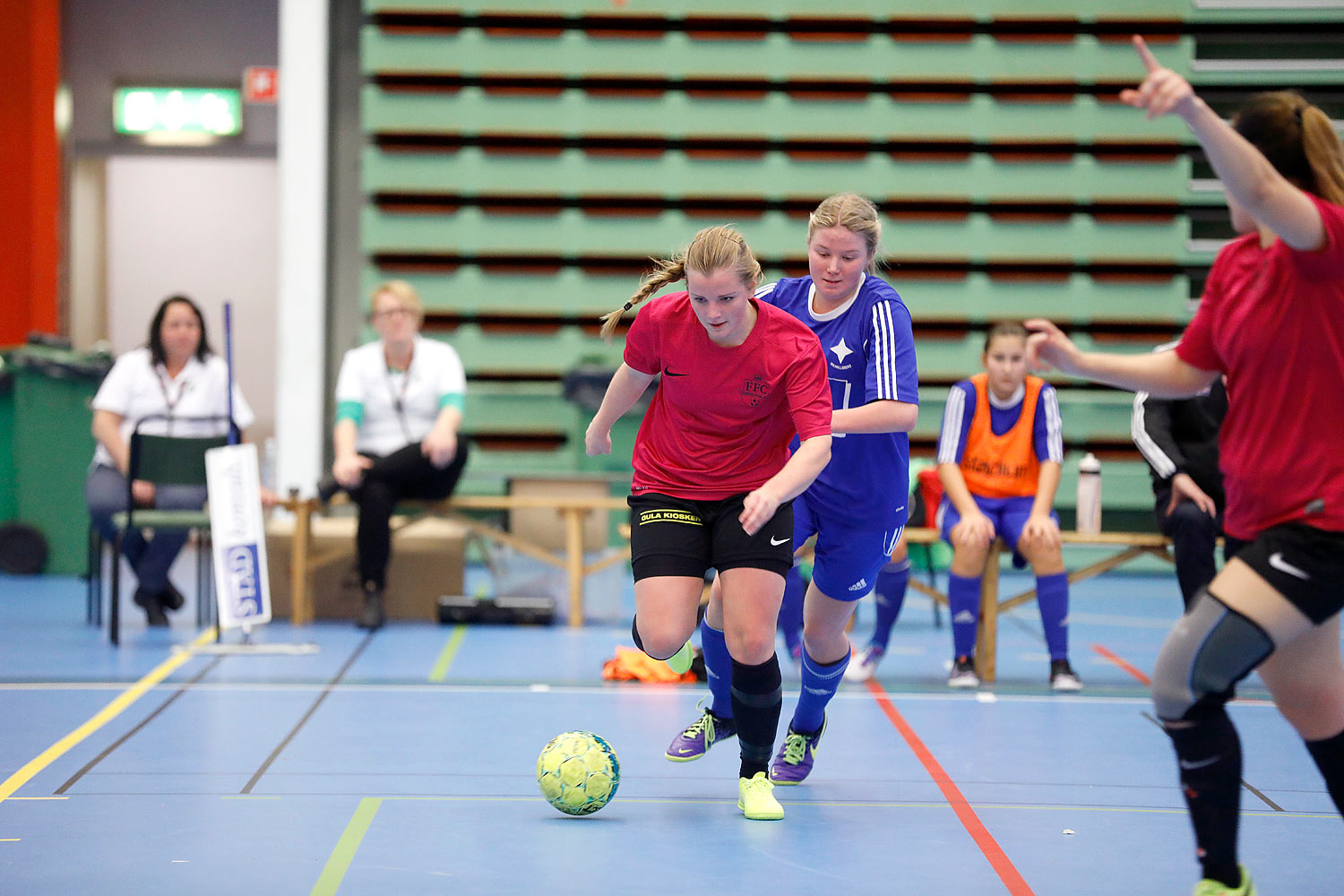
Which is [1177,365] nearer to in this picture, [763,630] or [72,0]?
[763,630]

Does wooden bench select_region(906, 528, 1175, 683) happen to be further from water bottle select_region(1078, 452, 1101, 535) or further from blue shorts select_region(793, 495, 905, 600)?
Answer: blue shorts select_region(793, 495, 905, 600)

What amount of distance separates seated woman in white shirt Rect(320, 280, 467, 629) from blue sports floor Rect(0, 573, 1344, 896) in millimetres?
671

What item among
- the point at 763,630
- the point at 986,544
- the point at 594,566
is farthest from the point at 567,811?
the point at 594,566

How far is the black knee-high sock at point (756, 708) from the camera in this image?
10.4 feet

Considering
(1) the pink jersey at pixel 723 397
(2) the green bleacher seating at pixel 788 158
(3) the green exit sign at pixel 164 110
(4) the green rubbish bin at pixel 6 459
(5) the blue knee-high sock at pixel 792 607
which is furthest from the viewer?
(3) the green exit sign at pixel 164 110

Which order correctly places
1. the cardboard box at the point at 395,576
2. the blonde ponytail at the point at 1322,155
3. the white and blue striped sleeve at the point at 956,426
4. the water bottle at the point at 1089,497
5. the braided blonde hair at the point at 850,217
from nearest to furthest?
the blonde ponytail at the point at 1322,155, the braided blonde hair at the point at 850,217, the white and blue striped sleeve at the point at 956,426, the water bottle at the point at 1089,497, the cardboard box at the point at 395,576

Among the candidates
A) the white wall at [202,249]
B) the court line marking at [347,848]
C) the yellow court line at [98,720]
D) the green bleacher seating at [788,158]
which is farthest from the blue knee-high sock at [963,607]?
the white wall at [202,249]

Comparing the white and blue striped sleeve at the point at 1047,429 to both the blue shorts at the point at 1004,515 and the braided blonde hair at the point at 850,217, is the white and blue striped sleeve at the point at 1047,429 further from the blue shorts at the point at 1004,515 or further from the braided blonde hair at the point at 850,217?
the braided blonde hair at the point at 850,217

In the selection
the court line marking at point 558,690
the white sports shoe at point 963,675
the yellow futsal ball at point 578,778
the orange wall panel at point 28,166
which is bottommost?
the court line marking at point 558,690

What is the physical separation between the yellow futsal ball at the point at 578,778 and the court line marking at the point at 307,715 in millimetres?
857

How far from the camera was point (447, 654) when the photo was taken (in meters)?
5.61

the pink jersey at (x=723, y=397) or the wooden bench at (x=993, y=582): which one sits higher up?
the pink jersey at (x=723, y=397)

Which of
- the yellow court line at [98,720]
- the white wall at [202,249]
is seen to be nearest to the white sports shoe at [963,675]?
the yellow court line at [98,720]

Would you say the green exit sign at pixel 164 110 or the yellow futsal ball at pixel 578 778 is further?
the green exit sign at pixel 164 110
